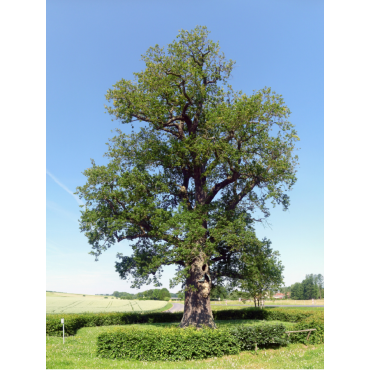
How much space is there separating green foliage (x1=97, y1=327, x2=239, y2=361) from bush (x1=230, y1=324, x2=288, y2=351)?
19.3 inches

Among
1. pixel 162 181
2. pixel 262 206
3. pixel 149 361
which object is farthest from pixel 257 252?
pixel 149 361

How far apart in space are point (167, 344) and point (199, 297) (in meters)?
7.10

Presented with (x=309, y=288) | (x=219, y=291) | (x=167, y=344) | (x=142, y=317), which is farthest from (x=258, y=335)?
(x=309, y=288)

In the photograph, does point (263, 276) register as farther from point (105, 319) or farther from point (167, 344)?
point (105, 319)

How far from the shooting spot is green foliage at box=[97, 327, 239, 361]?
1263 cm

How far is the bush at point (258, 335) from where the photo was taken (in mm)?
13812

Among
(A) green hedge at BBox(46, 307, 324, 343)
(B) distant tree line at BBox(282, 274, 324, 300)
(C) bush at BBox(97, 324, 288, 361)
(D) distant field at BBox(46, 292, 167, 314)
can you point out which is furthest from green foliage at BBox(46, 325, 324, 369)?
(B) distant tree line at BBox(282, 274, 324, 300)

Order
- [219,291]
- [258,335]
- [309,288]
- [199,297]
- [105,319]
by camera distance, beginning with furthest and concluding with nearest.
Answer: [309,288], [105,319], [219,291], [199,297], [258,335]

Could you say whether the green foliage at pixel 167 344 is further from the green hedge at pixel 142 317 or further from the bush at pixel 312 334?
the green hedge at pixel 142 317

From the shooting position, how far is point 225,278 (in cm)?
2325

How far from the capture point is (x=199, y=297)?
19.6 metres

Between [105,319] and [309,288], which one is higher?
[105,319]
